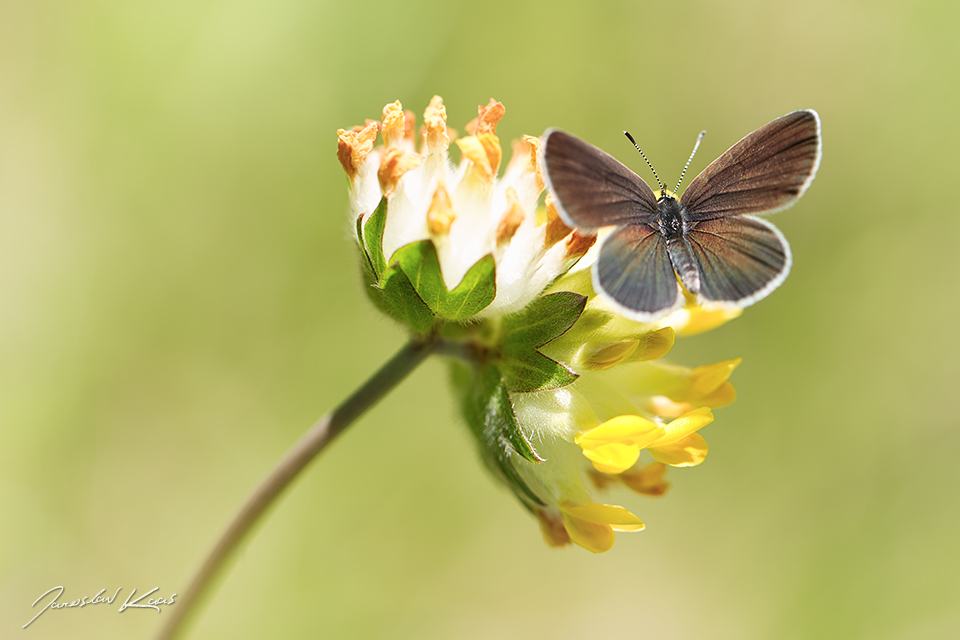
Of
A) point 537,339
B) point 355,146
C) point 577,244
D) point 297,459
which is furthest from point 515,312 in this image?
point 297,459

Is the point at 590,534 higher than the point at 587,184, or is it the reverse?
the point at 587,184

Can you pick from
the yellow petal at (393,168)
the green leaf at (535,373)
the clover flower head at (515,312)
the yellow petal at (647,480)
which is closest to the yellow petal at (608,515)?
the clover flower head at (515,312)

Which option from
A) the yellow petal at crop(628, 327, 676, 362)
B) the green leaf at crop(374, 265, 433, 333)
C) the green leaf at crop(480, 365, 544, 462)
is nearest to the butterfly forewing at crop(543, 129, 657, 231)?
the yellow petal at crop(628, 327, 676, 362)

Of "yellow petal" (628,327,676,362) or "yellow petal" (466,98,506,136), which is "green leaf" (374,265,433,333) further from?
"yellow petal" (628,327,676,362)

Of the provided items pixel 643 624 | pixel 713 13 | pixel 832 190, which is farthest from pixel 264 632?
pixel 713 13

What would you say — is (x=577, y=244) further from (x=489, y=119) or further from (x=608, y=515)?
(x=608, y=515)

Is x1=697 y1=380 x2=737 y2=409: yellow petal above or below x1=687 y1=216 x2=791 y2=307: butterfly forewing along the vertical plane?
below
